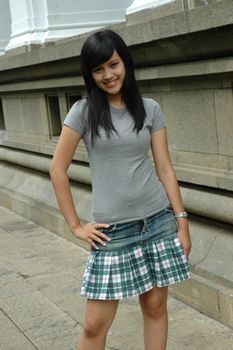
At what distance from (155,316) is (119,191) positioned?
0.68 m

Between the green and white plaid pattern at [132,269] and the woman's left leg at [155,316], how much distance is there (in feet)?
0.30

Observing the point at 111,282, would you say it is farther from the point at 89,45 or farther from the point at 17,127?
the point at 17,127

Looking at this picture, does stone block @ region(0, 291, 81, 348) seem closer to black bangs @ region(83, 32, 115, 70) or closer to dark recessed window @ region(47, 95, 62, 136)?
black bangs @ region(83, 32, 115, 70)

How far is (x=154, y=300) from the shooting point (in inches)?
111

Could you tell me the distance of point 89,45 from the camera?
2.53m

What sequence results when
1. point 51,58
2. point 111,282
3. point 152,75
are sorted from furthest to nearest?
point 51,58, point 152,75, point 111,282

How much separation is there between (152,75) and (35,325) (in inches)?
78.9

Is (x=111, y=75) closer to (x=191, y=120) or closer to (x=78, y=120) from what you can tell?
(x=78, y=120)

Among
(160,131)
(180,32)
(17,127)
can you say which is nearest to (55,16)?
(17,127)

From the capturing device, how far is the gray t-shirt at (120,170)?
261 centimetres

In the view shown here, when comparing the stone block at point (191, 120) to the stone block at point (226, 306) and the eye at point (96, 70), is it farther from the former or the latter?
the eye at point (96, 70)

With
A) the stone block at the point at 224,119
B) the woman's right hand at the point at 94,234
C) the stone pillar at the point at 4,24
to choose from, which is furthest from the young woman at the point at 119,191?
the stone pillar at the point at 4,24

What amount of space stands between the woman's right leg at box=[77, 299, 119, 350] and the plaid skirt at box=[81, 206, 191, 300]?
6cm

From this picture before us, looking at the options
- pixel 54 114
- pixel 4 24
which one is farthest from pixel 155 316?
pixel 4 24
